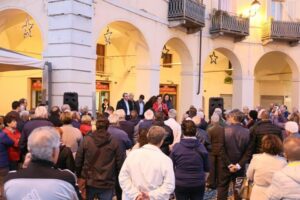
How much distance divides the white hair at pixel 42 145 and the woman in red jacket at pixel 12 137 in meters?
4.22

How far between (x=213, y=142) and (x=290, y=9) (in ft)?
58.9

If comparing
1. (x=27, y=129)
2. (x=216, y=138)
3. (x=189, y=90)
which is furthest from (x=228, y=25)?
(x=27, y=129)

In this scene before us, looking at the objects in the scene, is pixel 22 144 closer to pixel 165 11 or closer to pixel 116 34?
pixel 165 11

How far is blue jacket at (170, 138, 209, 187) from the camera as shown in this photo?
5.84m

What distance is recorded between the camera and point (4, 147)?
22.9ft

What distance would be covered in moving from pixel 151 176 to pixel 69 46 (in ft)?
28.9

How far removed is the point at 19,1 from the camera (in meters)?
14.2

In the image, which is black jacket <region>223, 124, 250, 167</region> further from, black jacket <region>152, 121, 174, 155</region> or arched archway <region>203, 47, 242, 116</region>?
arched archway <region>203, 47, 242, 116</region>

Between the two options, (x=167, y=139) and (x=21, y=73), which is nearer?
(x=167, y=139)

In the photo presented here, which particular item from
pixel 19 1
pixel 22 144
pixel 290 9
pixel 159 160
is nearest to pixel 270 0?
pixel 290 9

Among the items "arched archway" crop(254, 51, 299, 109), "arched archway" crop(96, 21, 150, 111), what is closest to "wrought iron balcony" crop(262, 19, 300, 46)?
"arched archway" crop(254, 51, 299, 109)

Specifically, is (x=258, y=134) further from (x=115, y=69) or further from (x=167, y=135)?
(x=115, y=69)

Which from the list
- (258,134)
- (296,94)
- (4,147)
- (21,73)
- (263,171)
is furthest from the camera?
(296,94)

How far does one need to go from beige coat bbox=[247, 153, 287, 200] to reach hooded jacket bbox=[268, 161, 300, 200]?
109 centimetres
